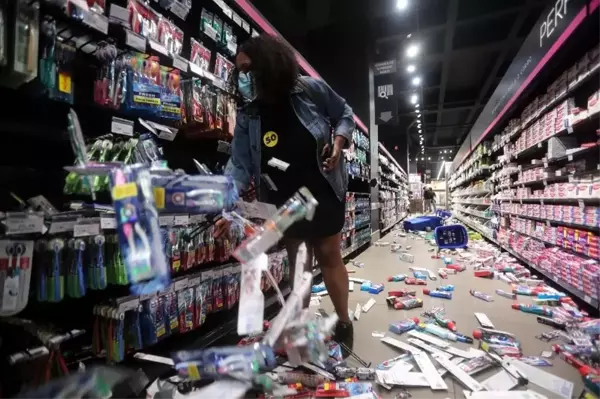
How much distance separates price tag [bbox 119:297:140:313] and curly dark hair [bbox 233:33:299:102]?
989mm

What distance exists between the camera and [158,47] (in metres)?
1.30

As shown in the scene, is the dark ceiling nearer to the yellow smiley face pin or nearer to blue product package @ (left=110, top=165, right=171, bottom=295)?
the yellow smiley face pin

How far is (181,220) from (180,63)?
30.1 inches

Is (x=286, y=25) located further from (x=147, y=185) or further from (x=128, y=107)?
(x=147, y=185)

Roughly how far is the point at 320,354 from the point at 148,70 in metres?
1.28

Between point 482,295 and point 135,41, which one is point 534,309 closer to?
point 482,295

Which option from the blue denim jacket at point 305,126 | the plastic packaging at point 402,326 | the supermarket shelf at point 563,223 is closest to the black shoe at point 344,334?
the plastic packaging at point 402,326

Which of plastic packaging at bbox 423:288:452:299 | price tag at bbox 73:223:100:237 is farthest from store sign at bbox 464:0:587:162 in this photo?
price tag at bbox 73:223:100:237

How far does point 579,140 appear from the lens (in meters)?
2.80

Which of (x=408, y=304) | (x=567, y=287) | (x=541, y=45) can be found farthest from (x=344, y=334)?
(x=541, y=45)

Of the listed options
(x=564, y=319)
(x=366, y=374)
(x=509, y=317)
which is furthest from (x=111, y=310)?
(x=564, y=319)

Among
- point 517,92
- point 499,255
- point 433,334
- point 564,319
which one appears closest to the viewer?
point 433,334

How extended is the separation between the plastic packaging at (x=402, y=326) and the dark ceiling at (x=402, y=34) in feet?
14.5

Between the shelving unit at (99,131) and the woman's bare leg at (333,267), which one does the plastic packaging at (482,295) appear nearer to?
the woman's bare leg at (333,267)
